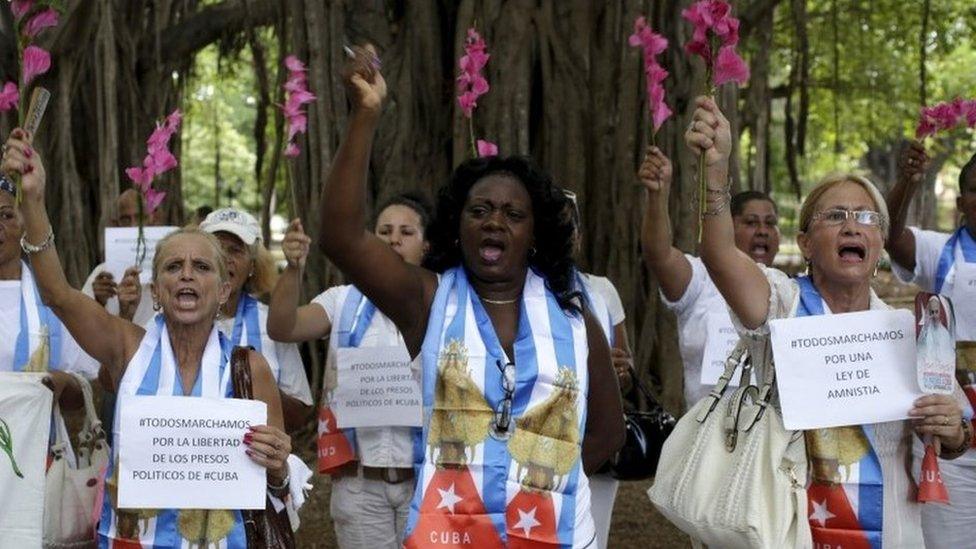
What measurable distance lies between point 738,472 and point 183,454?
50.3 inches

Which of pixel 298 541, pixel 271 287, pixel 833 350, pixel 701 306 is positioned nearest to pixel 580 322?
pixel 833 350

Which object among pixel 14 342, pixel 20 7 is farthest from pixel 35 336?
pixel 20 7

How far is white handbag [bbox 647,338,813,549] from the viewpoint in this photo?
3.19 m

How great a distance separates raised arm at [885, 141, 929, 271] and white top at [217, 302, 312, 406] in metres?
1.92

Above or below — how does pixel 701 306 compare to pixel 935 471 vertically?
above

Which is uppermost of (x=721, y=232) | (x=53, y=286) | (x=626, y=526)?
(x=721, y=232)

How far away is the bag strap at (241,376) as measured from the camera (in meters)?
3.56

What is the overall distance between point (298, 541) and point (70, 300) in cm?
382

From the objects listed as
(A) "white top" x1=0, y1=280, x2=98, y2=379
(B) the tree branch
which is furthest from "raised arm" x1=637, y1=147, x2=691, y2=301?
(B) the tree branch

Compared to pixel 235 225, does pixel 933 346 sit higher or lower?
lower

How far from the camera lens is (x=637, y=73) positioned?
7398 millimetres

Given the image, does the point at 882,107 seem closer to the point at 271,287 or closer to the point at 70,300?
the point at 271,287

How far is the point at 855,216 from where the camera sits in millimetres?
3385

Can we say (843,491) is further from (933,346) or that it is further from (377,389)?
(377,389)
